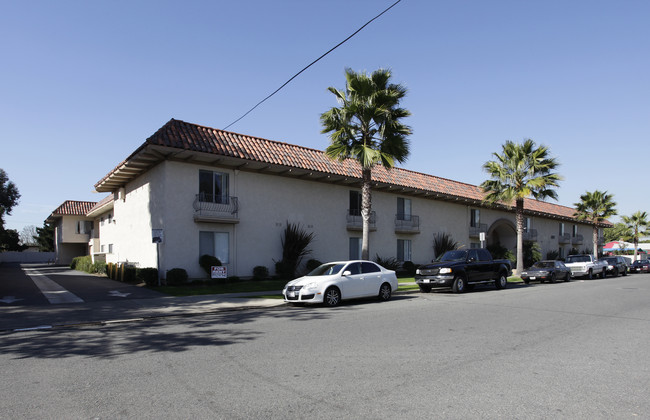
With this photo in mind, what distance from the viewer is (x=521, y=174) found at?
3139 centimetres

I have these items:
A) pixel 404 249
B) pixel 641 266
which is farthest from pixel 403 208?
pixel 641 266

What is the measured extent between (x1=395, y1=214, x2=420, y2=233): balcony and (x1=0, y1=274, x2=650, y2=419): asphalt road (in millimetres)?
19102

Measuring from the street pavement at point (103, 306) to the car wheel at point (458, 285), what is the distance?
24.1 ft

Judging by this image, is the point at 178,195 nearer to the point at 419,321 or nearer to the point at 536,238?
the point at 419,321

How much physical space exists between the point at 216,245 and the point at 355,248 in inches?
389

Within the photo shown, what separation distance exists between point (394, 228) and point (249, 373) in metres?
24.9

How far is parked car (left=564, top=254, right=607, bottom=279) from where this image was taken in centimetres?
3003

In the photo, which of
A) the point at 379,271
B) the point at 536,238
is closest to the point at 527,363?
the point at 379,271

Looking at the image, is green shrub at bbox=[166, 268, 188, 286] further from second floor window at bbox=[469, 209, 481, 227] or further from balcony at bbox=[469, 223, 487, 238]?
second floor window at bbox=[469, 209, 481, 227]

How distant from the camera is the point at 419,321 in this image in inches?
Result: 423

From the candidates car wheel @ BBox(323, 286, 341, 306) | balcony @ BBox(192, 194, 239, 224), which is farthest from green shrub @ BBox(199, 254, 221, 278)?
car wheel @ BBox(323, 286, 341, 306)

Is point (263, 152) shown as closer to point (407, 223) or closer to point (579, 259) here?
point (407, 223)

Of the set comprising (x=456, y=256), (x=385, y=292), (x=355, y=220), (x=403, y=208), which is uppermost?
(x=403, y=208)

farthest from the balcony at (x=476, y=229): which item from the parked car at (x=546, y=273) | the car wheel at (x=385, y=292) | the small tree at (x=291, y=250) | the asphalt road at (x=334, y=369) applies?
the asphalt road at (x=334, y=369)
